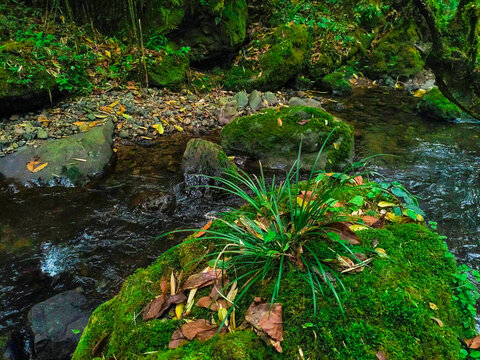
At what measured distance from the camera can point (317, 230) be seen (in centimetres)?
189

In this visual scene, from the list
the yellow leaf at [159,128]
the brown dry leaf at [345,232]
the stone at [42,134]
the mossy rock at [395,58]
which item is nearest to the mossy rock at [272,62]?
the mossy rock at [395,58]

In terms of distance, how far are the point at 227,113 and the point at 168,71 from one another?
6.81 feet

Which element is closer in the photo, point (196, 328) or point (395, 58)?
point (196, 328)

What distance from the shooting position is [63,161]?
17.1 ft

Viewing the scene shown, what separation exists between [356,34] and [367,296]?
1244 centimetres

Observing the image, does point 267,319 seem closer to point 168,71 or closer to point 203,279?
point 203,279

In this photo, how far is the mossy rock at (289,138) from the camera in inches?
218

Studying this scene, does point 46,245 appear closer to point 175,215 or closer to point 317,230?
point 175,215

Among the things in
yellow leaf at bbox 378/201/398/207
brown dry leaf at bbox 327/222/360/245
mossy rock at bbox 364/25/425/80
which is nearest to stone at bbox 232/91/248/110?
mossy rock at bbox 364/25/425/80

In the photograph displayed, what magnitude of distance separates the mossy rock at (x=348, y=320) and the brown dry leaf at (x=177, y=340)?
0.03 meters

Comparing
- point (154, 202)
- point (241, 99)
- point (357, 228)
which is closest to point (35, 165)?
point (154, 202)

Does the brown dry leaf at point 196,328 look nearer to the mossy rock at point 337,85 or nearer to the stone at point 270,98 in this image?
the stone at point 270,98

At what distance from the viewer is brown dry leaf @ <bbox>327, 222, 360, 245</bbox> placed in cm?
185

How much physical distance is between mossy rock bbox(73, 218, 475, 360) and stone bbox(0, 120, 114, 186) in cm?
377
